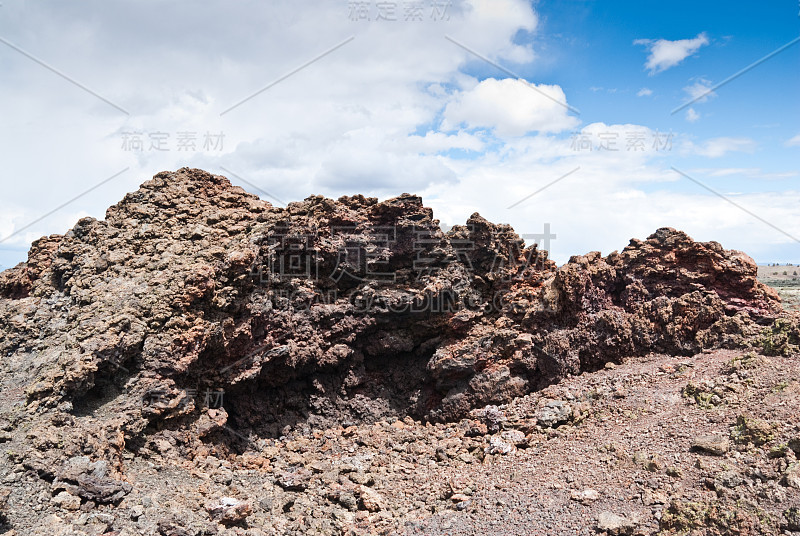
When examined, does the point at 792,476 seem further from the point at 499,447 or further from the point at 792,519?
the point at 499,447

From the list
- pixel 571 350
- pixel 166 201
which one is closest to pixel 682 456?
pixel 571 350

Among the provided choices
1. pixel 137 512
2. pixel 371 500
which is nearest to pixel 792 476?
pixel 371 500

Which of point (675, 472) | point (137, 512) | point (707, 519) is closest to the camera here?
point (707, 519)

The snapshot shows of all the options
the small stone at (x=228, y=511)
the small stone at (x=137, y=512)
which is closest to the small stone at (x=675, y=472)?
the small stone at (x=228, y=511)

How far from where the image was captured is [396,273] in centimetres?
1487

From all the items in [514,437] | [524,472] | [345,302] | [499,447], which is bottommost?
[524,472]

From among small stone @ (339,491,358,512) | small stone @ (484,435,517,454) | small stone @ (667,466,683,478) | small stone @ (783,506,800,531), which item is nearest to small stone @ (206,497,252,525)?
small stone @ (339,491,358,512)

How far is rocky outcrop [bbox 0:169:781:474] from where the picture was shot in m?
12.6

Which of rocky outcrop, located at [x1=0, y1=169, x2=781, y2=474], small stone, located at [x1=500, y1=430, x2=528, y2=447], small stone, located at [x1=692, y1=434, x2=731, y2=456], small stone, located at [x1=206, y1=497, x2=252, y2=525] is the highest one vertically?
rocky outcrop, located at [x1=0, y1=169, x2=781, y2=474]

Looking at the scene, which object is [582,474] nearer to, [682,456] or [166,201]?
[682,456]

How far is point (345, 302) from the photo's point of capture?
47.9ft

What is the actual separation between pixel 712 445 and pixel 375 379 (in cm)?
868

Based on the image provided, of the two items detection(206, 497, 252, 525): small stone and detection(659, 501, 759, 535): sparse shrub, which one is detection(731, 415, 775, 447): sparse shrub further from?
detection(206, 497, 252, 525): small stone

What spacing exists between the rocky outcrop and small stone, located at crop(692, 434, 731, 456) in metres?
4.45
